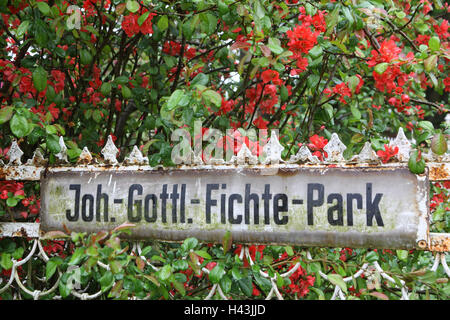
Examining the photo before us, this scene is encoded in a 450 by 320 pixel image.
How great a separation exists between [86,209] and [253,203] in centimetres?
60

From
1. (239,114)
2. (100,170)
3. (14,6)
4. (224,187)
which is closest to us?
(224,187)

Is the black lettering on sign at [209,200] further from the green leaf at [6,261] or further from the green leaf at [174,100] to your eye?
the green leaf at [6,261]

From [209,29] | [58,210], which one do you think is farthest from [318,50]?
[58,210]

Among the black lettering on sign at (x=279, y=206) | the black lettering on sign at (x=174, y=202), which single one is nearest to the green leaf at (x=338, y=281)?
the black lettering on sign at (x=279, y=206)

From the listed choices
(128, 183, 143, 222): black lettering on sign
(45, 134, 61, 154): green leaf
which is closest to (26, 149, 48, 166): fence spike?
(45, 134, 61, 154): green leaf

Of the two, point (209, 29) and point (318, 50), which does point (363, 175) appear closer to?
point (318, 50)

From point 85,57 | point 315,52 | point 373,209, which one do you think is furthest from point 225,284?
point 85,57

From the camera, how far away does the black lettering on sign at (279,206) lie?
4.63 ft

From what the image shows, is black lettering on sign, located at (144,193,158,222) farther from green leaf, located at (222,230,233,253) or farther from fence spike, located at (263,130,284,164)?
fence spike, located at (263,130,284,164)

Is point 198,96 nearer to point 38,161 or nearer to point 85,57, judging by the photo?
point 38,161

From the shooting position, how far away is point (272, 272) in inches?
56.5

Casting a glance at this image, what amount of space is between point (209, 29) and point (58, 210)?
0.87m

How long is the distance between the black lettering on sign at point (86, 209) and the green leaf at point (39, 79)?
1.65 ft

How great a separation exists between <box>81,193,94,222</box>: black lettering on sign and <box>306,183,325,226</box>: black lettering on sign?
2.46 feet
